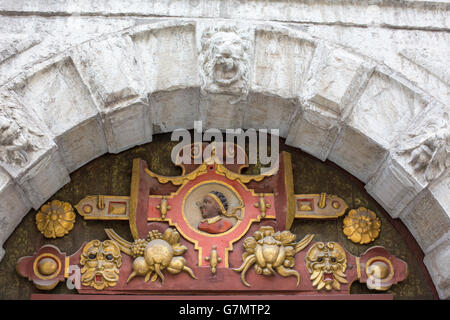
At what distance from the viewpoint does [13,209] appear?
2975 millimetres

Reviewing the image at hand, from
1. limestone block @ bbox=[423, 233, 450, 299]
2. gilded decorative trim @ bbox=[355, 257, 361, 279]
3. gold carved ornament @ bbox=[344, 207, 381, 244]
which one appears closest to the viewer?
limestone block @ bbox=[423, 233, 450, 299]

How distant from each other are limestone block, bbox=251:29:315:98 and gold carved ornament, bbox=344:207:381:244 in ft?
2.50

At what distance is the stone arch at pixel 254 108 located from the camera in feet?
9.68

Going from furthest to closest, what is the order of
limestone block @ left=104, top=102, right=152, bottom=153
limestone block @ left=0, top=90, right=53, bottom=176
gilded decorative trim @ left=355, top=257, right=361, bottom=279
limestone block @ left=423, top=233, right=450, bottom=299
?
gilded decorative trim @ left=355, top=257, right=361, bottom=279 → limestone block @ left=104, top=102, right=152, bottom=153 → limestone block @ left=423, top=233, right=450, bottom=299 → limestone block @ left=0, top=90, right=53, bottom=176

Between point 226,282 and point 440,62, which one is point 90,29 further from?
point 440,62

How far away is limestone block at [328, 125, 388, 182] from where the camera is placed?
3130 millimetres

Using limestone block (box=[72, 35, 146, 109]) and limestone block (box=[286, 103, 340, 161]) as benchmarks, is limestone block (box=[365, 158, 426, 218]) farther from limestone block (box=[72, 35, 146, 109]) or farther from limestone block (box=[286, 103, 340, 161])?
limestone block (box=[72, 35, 146, 109])

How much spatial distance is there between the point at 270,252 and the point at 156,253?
23.0 inches

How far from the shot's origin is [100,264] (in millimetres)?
3102

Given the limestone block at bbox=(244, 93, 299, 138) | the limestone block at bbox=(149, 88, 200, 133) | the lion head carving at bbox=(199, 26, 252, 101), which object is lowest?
the limestone block at bbox=(244, 93, 299, 138)

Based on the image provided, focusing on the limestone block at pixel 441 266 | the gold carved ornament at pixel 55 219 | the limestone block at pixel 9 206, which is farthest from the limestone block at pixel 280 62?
the limestone block at pixel 9 206

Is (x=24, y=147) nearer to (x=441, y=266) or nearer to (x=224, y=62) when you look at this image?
(x=224, y=62)

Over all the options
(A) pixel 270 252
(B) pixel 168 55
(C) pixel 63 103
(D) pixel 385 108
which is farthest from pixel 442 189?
(C) pixel 63 103

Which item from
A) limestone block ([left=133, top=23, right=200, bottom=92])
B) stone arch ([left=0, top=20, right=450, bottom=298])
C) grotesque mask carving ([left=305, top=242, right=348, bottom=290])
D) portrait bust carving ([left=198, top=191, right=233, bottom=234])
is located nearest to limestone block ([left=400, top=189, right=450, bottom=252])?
stone arch ([left=0, top=20, right=450, bottom=298])
